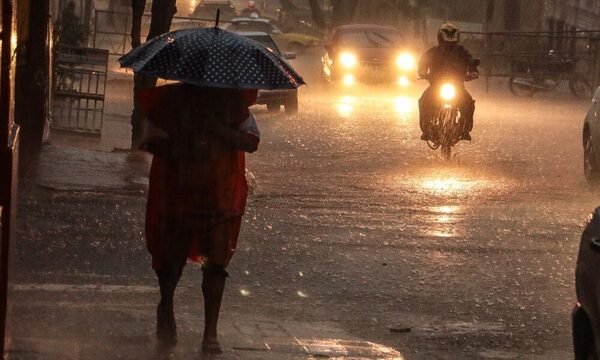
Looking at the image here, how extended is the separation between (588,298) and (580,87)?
2968 cm

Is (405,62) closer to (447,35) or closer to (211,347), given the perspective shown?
(447,35)

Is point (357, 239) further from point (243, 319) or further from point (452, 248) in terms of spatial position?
point (243, 319)

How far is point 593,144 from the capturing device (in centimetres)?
1584

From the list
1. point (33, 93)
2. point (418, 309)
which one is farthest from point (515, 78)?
point (418, 309)

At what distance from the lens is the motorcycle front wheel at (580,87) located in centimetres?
3494

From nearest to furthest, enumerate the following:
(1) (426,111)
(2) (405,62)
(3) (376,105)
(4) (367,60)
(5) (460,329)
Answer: (5) (460,329) → (1) (426,111) → (3) (376,105) → (4) (367,60) → (2) (405,62)

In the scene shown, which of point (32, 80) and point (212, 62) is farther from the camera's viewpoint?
point (32, 80)

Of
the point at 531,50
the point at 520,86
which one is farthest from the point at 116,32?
the point at 520,86

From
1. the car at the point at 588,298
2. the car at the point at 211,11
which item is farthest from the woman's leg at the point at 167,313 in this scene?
the car at the point at 211,11

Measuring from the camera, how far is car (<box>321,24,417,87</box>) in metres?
33.6

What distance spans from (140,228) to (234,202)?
4243 millimetres

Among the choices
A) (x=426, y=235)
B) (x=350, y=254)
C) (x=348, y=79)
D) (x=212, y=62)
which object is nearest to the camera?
(x=212, y=62)

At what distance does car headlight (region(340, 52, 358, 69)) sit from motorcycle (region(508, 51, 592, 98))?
4208mm

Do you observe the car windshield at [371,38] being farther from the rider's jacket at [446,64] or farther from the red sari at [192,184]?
the red sari at [192,184]
